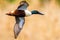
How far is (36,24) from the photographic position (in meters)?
2.36

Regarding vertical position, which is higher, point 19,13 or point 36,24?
point 19,13

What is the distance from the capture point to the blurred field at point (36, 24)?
2139 millimetres

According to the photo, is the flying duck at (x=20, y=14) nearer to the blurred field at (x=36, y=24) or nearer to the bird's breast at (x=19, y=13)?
the bird's breast at (x=19, y=13)

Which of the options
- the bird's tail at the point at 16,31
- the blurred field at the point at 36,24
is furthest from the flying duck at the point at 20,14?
the blurred field at the point at 36,24

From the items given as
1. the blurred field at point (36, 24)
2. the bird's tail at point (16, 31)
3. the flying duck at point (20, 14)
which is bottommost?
the blurred field at point (36, 24)

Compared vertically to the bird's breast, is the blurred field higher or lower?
lower

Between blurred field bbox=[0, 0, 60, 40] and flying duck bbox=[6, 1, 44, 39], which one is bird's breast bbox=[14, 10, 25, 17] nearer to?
flying duck bbox=[6, 1, 44, 39]

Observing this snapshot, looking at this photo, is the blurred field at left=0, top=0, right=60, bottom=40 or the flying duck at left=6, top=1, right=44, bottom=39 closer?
the flying duck at left=6, top=1, right=44, bottom=39

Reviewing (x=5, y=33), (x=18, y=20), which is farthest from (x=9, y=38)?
(x=18, y=20)

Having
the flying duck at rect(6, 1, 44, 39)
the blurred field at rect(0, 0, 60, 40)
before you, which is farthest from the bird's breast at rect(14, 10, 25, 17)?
the blurred field at rect(0, 0, 60, 40)

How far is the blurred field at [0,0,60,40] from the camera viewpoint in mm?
2139

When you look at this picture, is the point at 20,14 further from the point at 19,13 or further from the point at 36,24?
the point at 36,24

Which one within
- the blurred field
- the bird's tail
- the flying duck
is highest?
the flying duck

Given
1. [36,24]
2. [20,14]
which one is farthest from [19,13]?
[36,24]
